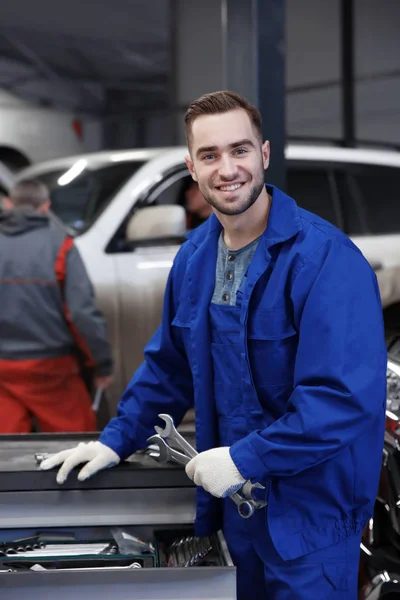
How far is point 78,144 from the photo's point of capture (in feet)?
24.3

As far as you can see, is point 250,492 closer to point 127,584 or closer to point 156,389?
point 127,584

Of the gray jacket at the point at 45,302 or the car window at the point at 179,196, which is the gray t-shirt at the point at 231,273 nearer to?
the gray jacket at the point at 45,302

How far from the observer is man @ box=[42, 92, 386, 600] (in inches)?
65.8

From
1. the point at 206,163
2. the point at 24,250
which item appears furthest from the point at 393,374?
the point at 24,250

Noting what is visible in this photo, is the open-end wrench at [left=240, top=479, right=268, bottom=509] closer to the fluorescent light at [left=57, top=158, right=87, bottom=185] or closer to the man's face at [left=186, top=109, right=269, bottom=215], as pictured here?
the man's face at [left=186, top=109, right=269, bottom=215]

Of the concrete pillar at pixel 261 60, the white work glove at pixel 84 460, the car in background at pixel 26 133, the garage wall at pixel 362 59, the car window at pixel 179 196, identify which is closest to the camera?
the white work glove at pixel 84 460

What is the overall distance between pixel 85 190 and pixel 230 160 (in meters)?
3.25

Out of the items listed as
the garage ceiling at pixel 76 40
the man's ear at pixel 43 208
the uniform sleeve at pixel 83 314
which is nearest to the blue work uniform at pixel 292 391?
the uniform sleeve at pixel 83 314

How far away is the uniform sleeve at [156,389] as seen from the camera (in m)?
2.08

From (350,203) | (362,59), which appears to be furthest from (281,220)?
(362,59)

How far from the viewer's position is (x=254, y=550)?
1931 mm

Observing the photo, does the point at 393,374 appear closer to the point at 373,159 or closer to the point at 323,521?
the point at 323,521

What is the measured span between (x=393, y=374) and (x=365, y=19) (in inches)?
438

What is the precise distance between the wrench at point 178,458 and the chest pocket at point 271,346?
221 mm
